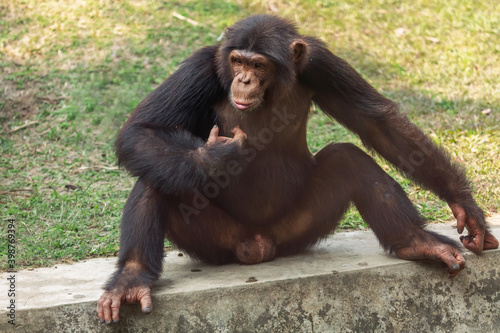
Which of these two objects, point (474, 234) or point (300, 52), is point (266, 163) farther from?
point (474, 234)

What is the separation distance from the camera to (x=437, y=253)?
444cm

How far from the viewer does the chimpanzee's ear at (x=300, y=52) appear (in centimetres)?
452

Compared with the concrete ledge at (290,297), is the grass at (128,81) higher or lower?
higher

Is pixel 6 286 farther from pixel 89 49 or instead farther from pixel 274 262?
pixel 89 49

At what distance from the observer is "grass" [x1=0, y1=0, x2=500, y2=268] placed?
646cm

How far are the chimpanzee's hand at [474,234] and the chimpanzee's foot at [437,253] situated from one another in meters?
0.21

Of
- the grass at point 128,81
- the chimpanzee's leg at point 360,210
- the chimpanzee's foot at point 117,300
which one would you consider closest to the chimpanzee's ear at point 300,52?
the chimpanzee's leg at point 360,210

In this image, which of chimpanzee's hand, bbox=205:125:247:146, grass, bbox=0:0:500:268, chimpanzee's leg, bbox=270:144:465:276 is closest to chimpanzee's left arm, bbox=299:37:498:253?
chimpanzee's leg, bbox=270:144:465:276

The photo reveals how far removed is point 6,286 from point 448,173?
3346 millimetres

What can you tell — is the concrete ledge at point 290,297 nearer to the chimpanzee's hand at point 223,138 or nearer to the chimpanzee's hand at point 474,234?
the chimpanzee's hand at point 474,234

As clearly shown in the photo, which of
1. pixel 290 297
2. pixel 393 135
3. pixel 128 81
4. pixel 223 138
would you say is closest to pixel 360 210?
pixel 393 135

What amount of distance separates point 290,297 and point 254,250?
1.83ft

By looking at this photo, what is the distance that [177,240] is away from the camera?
4.58 m

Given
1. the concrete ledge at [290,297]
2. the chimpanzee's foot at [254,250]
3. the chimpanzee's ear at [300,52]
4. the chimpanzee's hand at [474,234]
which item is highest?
the chimpanzee's ear at [300,52]
